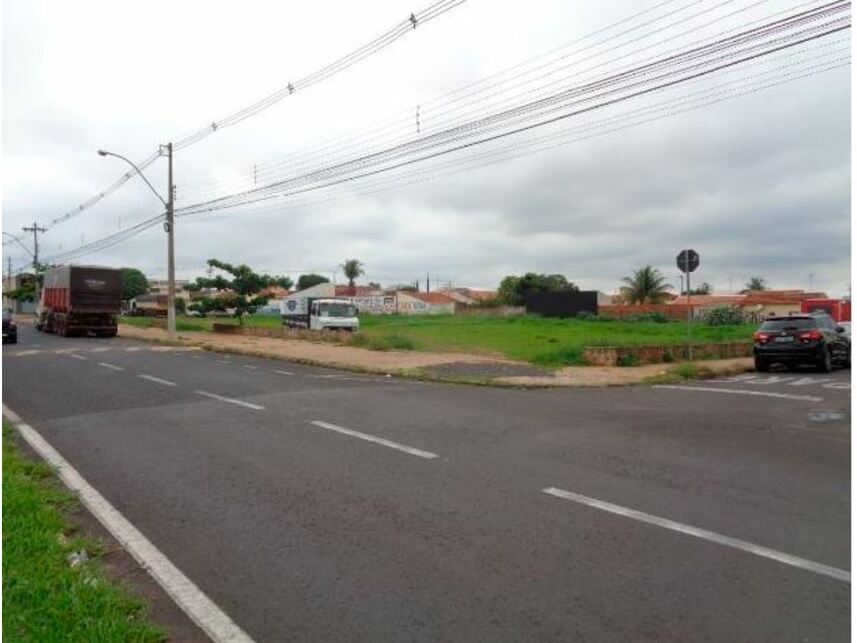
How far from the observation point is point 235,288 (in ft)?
122

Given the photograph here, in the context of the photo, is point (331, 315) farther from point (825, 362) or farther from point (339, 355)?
point (825, 362)

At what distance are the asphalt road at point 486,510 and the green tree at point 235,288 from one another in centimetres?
2496

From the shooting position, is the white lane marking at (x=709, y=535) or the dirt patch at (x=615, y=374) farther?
the dirt patch at (x=615, y=374)

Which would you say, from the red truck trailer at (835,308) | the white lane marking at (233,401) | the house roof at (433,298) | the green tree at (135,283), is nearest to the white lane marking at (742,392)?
the white lane marking at (233,401)

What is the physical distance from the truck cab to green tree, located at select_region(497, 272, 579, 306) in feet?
193

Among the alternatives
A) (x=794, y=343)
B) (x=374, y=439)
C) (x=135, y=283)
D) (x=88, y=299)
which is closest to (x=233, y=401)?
(x=374, y=439)

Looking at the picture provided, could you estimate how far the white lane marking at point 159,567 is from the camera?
3936 mm

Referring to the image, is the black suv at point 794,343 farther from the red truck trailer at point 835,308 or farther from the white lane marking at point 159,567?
the red truck trailer at point 835,308

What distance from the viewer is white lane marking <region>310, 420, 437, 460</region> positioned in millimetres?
8242

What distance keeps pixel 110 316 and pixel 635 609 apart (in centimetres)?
3683

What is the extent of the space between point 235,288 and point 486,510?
32.9 m

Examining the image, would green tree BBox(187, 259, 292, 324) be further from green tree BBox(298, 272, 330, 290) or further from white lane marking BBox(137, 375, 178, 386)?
green tree BBox(298, 272, 330, 290)

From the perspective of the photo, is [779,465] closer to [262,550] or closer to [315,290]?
[262,550]

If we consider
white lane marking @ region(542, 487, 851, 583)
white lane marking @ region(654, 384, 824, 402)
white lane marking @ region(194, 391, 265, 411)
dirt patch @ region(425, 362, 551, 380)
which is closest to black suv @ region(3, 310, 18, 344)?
dirt patch @ region(425, 362, 551, 380)
